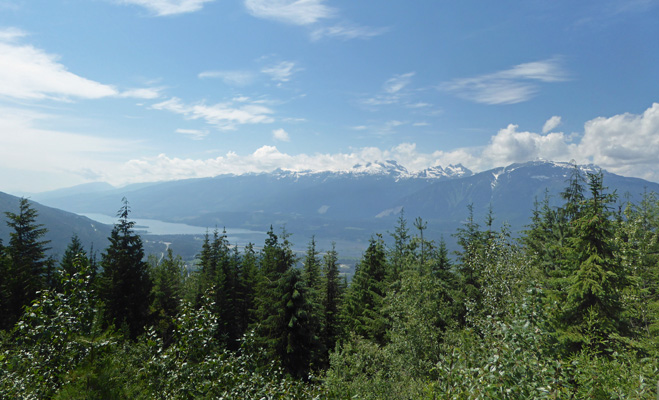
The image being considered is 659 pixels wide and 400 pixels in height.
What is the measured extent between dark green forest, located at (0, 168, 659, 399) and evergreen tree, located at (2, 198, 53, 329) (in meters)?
0.14

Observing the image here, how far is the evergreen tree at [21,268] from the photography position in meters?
28.5

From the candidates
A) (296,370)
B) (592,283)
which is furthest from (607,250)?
(296,370)

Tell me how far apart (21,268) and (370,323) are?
1281 inches

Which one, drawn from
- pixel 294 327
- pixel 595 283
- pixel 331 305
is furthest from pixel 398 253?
pixel 595 283

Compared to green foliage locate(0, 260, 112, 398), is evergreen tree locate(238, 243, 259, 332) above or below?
below

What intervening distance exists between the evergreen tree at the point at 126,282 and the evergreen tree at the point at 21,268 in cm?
484

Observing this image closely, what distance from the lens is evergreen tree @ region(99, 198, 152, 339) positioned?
3075 centimetres

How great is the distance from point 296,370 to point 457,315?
15403 mm

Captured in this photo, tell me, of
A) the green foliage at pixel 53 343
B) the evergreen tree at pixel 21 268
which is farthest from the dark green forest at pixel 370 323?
the evergreen tree at pixel 21 268

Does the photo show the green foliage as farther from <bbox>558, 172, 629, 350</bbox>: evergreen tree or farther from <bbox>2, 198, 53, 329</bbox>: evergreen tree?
<bbox>2, 198, 53, 329</bbox>: evergreen tree

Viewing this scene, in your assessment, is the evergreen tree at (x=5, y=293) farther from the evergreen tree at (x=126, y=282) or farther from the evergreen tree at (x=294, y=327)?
the evergreen tree at (x=294, y=327)

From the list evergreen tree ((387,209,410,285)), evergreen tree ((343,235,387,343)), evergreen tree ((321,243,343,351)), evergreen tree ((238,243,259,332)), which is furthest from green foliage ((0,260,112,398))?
evergreen tree ((238,243,259,332))

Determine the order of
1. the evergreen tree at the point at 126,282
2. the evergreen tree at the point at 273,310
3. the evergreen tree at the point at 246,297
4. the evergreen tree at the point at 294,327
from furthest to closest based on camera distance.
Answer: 1. the evergreen tree at the point at 246,297
2. the evergreen tree at the point at 126,282
3. the evergreen tree at the point at 273,310
4. the evergreen tree at the point at 294,327

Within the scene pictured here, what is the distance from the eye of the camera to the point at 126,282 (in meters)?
31.6
